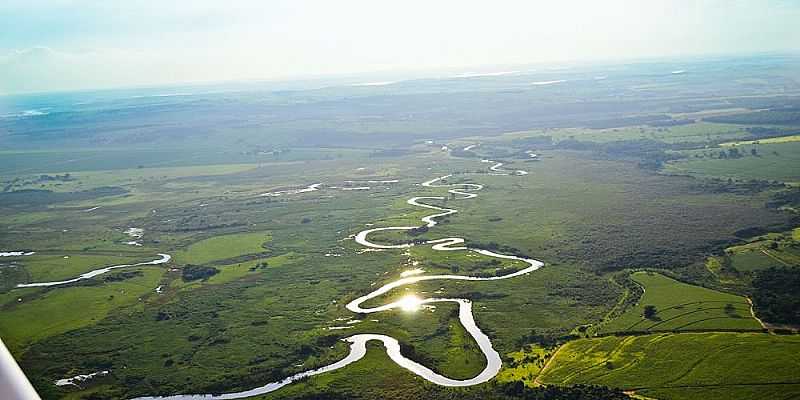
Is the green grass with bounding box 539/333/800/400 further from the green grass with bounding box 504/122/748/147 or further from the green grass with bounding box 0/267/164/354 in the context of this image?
the green grass with bounding box 504/122/748/147

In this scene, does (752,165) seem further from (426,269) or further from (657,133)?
(426,269)

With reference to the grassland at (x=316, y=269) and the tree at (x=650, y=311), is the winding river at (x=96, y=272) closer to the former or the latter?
the grassland at (x=316, y=269)

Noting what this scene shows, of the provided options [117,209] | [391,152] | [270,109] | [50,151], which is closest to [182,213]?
[117,209]

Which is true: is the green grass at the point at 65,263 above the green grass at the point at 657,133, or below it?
below

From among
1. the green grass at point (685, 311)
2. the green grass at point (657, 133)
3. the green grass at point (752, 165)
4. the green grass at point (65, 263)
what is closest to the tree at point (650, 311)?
the green grass at point (685, 311)

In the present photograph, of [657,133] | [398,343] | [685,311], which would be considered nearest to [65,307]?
[398,343]

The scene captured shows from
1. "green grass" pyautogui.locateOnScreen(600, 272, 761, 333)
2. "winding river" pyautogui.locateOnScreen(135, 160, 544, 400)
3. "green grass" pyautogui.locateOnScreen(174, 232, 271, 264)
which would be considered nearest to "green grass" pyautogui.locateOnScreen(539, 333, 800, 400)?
"green grass" pyautogui.locateOnScreen(600, 272, 761, 333)
